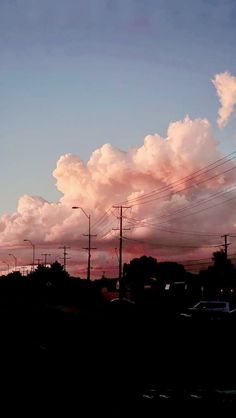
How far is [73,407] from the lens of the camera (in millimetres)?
9344

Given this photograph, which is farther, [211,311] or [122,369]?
[211,311]

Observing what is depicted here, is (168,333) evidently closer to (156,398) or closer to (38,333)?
(38,333)

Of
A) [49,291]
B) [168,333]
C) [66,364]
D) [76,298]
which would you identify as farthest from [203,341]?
[49,291]

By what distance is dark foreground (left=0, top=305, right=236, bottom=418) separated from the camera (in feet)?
30.7

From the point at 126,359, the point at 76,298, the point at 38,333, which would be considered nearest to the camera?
the point at 126,359

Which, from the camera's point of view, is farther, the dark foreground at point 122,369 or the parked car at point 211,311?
the parked car at point 211,311

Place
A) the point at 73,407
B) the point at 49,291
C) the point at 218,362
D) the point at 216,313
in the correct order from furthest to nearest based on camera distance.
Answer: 1. the point at 49,291
2. the point at 216,313
3. the point at 218,362
4. the point at 73,407

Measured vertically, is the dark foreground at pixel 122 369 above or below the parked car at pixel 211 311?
below

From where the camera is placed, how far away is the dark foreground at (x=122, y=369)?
9.35m

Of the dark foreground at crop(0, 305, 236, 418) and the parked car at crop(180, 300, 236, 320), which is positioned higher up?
the parked car at crop(180, 300, 236, 320)

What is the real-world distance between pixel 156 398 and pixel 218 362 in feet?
20.7

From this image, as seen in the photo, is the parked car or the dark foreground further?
the parked car

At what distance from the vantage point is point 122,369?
1469 cm

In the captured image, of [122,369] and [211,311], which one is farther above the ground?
[211,311]
